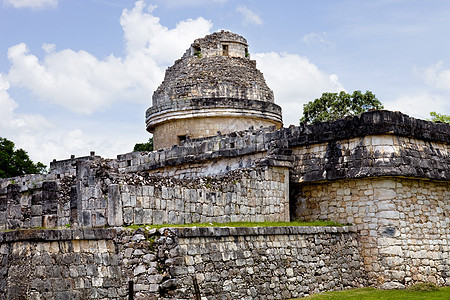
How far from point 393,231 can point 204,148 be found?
6.03 meters

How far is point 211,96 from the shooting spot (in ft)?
75.3

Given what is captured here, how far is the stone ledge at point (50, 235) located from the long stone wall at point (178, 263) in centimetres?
1

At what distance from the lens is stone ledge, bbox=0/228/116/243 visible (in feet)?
31.0

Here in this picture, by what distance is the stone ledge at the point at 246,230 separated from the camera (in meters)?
11.8

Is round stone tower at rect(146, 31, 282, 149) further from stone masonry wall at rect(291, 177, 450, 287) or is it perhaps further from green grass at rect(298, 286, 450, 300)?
green grass at rect(298, 286, 450, 300)

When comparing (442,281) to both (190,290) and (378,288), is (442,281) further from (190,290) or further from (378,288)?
(190,290)

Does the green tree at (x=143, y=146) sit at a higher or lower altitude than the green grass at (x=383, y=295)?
higher

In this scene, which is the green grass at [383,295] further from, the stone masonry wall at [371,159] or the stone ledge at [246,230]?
the stone masonry wall at [371,159]

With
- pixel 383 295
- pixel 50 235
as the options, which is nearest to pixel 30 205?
pixel 50 235

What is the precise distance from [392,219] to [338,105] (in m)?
22.6

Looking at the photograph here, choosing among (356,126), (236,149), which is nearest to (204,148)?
(236,149)

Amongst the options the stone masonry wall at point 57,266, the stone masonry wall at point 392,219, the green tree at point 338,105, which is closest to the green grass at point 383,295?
the stone masonry wall at point 392,219

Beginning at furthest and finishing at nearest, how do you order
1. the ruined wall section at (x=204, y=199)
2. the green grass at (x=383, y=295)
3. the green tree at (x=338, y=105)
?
1. the green tree at (x=338, y=105)
2. the green grass at (x=383, y=295)
3. the ruined wall section at (x=204, y=199)

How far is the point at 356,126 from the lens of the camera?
54.0 ft
